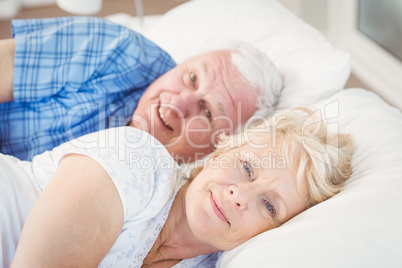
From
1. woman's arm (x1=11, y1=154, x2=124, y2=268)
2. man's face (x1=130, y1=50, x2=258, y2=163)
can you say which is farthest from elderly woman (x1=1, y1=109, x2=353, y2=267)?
man's face (x1=130, y1=50, x2=258, y2=163)

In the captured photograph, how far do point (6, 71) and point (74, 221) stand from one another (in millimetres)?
699

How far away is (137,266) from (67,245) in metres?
0.25

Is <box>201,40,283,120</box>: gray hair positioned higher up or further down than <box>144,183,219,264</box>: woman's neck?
higher up

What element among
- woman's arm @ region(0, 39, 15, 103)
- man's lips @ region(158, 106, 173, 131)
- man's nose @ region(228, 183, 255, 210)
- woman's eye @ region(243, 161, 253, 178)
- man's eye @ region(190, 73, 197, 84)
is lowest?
man's lips @ region(158, 106, 173, 131)

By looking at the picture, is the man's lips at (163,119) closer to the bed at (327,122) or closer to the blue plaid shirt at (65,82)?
the blue plaid shirt at (65,82)

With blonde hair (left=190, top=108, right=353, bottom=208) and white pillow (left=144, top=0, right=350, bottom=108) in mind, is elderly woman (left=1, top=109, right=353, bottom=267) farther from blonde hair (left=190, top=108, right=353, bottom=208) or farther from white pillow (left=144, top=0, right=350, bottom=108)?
white pillow (left=144, top=0, right=350, bottom=108)

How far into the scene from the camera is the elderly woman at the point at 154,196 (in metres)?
0.87

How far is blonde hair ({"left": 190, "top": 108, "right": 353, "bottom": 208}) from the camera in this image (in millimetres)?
1000

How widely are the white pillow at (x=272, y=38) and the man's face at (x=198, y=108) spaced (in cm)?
17

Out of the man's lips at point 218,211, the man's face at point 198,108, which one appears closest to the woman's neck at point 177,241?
the man's lips at point 218,211

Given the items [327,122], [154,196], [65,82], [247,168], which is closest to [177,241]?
[154,196]

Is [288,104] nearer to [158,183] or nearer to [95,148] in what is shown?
[158,183]

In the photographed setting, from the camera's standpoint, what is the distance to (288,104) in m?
1.44

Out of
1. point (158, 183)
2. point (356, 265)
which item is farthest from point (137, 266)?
point (356, 265)
